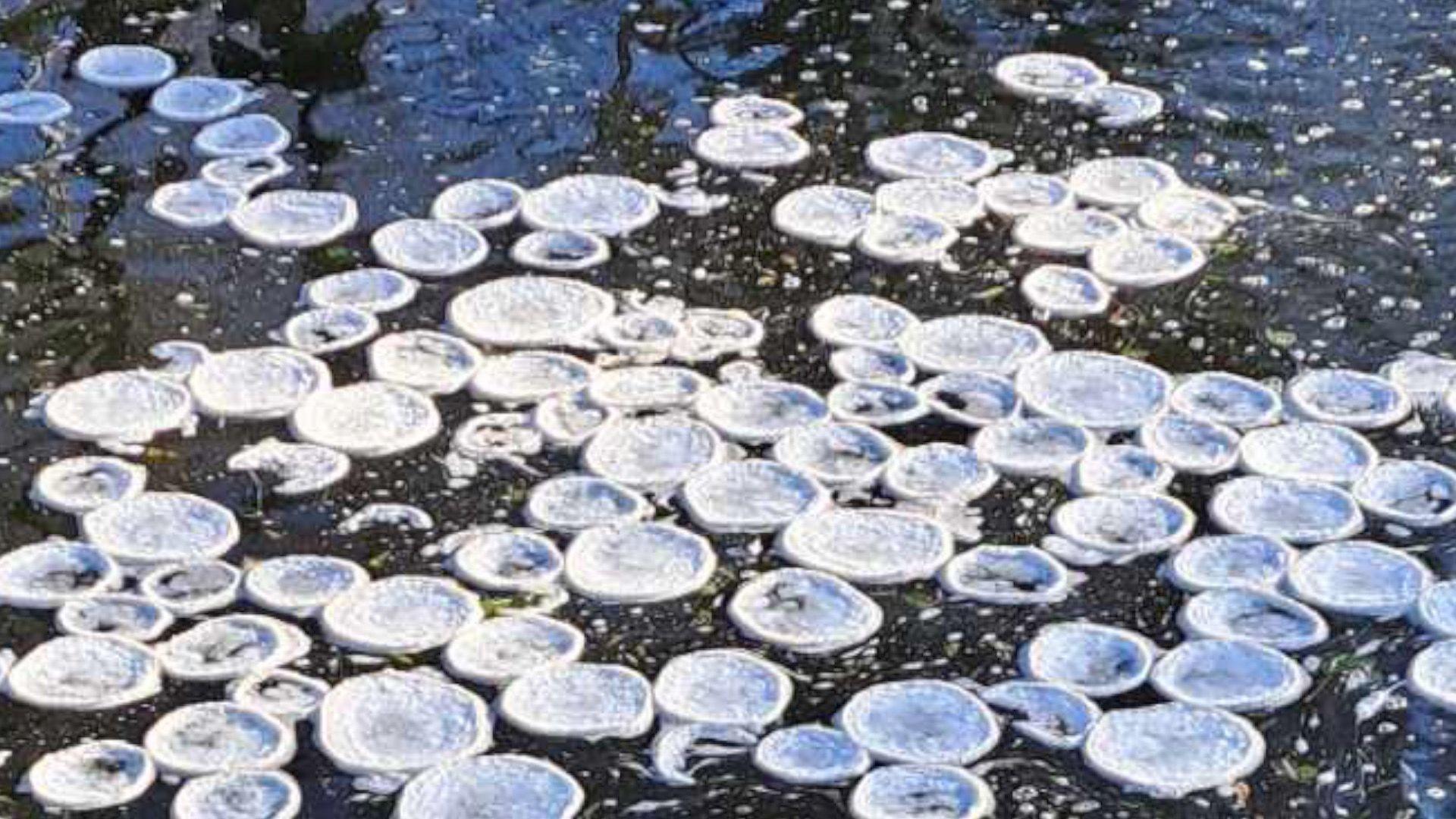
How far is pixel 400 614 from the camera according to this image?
290cm

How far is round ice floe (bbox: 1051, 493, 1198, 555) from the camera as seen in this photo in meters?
3.03

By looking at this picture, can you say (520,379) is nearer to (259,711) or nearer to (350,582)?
(350,582)

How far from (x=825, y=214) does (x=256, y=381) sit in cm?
89

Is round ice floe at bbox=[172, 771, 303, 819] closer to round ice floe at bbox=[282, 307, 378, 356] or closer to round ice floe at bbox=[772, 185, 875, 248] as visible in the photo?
round ice floe at bbox=[282, 307, 378, 356]

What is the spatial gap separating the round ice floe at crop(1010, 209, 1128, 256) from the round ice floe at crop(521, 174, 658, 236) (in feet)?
1.74

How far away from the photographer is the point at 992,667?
2850mm

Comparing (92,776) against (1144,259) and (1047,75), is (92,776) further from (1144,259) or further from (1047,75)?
(1047,75)

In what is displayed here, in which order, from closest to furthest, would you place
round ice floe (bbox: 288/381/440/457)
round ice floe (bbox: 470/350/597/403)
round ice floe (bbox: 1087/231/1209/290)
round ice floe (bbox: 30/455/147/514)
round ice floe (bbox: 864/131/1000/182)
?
round ice floe (bbox: 30/455/147/514) → round ice floe (bbox: 288/381/440/457) → round ice floe (bbox: 470/350/597/403) → round ice floe (bbox: 1087/231/1209/290) → round ice floe (bbox: 864/131/1000/182)

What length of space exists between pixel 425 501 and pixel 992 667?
2.36 feet

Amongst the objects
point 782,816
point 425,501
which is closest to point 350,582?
point 425,501

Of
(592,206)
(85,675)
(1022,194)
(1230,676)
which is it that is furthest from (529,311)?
(1230,676)

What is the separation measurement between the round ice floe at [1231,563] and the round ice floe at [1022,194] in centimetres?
85

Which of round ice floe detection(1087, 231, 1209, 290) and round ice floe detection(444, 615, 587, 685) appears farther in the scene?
round ice floe detection(1087, 231, 1209, 290)

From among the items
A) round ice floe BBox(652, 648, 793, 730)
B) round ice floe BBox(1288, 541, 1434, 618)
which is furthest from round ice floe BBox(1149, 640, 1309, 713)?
round ice floe BBox(652, 648, 793, 730)
